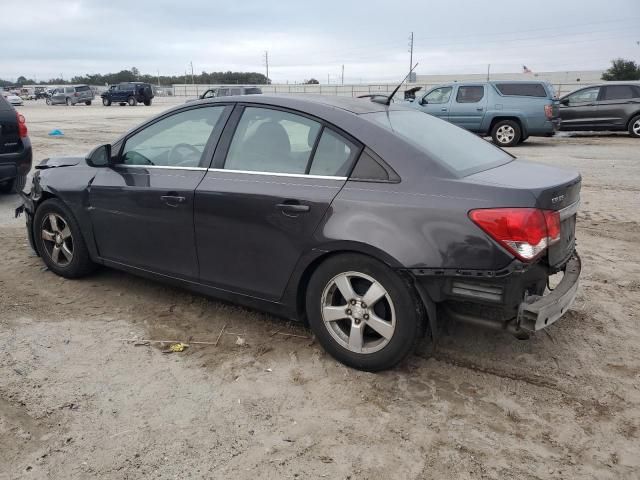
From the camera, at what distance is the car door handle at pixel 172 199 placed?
362 cm

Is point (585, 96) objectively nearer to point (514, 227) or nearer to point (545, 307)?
point (545, 307)

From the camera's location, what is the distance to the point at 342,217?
300 centimetres

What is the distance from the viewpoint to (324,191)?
3107mm

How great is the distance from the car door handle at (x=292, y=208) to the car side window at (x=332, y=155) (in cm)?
23

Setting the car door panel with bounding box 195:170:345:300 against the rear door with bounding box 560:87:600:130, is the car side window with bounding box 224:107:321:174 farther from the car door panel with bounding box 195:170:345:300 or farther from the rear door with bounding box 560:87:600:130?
the rear door with bounding box 560:87:600:130

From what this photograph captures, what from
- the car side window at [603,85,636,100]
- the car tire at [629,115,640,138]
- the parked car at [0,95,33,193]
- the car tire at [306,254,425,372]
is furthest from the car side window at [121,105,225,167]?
the car tire at [629,115,640,138]

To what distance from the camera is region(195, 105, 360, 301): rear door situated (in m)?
3.16

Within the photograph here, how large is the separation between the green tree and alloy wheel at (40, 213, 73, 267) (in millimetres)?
51061

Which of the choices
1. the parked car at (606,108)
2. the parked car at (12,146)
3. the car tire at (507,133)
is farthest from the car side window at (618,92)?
the parked car at (12,146)

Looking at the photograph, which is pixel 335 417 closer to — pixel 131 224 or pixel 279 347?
pixel 279 347

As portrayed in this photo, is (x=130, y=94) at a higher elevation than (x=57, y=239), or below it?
higher

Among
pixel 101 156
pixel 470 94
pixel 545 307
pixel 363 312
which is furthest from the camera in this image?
pixel 470 94

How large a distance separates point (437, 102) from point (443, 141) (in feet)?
42.4

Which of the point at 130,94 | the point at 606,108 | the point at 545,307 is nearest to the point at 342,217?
the point at 545,307
